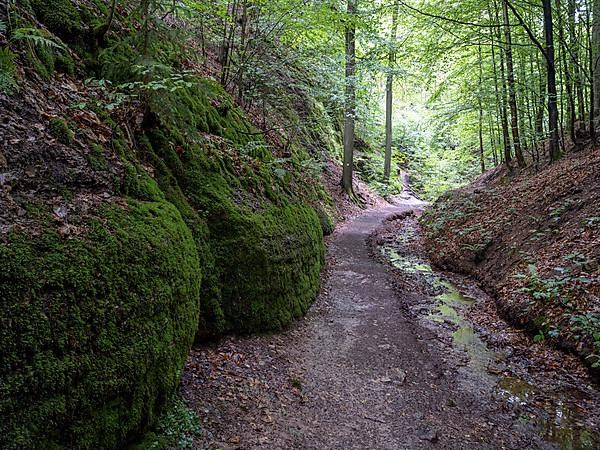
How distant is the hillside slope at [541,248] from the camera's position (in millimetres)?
6160

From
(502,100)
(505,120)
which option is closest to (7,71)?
(502,100)

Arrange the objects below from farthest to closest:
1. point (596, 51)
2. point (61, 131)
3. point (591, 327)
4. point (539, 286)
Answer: point (596, 51) → point (539, 286) → point (591, 327) → point (61, 131)

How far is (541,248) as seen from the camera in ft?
27.2

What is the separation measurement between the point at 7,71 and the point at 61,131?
69 cm

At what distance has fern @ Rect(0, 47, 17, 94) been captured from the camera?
3.48m

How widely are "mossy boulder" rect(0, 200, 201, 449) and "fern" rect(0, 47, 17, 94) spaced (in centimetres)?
138

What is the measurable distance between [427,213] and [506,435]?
13288 millimetres

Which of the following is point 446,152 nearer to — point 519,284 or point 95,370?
point 519,284

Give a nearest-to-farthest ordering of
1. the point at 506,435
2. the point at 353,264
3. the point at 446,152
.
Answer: the point at 506,435
the point at 353,264
the point at 446,152

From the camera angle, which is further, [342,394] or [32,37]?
[342,394]

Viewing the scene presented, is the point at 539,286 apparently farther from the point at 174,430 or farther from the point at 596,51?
the point at 596,51

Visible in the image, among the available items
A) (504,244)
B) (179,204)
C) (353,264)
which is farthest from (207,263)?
(504,244)

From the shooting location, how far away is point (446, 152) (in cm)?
3222

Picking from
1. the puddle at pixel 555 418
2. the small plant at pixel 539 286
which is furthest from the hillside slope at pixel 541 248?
the puddle at pixel 555 418
